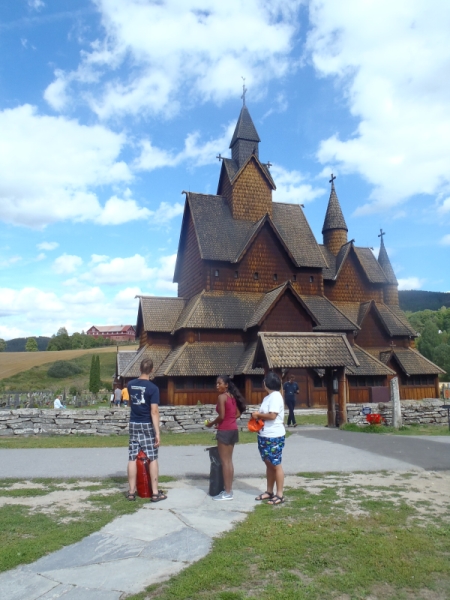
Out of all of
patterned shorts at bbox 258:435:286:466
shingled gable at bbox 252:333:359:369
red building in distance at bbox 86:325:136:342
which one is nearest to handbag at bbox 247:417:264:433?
patterned shorts at bbox 258:435:286:466

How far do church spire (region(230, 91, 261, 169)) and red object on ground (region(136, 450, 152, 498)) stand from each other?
31.9 metres

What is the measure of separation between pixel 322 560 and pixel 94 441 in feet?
39.3

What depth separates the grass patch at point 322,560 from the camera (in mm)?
4336

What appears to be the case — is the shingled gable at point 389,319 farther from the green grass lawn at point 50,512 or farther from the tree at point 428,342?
the tree at point 428,342

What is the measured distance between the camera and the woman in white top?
716 cm

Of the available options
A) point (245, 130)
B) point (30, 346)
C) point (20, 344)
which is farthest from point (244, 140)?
point (20, 344)

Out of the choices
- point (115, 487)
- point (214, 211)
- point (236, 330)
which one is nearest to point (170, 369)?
point (236, 330)

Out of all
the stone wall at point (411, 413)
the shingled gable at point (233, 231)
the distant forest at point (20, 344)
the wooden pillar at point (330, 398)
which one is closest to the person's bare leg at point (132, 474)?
the wooden pillar at point (330, 398)

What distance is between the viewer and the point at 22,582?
451 cm

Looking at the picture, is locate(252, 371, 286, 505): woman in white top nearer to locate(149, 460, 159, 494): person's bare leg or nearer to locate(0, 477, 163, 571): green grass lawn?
locate(149, 460, 159, 494): person's bare leg

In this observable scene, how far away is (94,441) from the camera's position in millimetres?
15695

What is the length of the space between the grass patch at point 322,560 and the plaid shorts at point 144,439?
73.3 inches

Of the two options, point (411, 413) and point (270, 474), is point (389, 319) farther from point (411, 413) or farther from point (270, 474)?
point (270, 474)

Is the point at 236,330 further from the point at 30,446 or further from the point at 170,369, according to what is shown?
the point at 30,446
